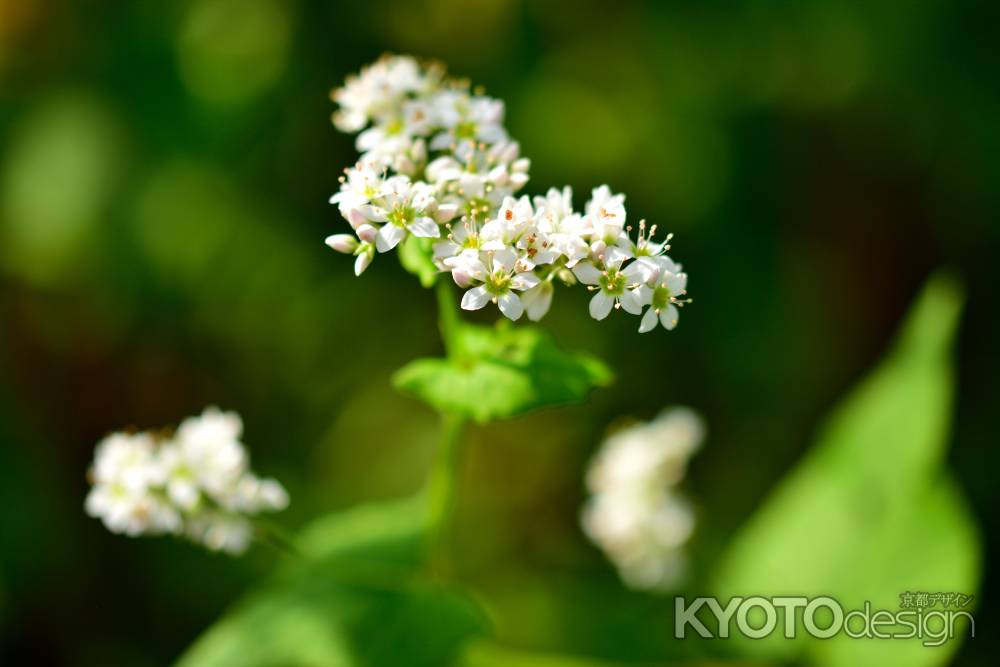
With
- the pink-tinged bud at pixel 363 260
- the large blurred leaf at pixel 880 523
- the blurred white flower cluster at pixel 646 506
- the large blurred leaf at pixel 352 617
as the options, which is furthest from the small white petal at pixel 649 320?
the blurred white flower cluster at pixel 646 506

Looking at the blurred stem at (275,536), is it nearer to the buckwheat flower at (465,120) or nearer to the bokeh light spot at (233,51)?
the buckwheat flower at (465,120)

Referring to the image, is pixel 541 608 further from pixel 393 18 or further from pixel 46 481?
pixel 393 18

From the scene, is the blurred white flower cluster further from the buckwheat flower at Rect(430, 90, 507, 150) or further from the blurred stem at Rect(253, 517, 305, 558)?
the buckwheat flower at Rect(430, 90, 507, 150)

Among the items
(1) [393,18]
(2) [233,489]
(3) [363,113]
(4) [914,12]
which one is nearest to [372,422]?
(1) [393,18]

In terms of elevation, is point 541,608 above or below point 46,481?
below

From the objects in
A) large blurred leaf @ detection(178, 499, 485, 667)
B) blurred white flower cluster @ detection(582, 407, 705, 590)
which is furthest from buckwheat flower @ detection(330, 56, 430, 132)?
blurred white flower cluster @ detection(582, 407, 705, 590)

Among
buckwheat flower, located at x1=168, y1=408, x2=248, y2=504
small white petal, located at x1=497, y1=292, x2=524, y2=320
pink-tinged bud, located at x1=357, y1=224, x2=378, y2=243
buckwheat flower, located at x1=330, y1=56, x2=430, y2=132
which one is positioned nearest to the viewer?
small white petal, located at x1=497, y1=292, x2=524, y2=320

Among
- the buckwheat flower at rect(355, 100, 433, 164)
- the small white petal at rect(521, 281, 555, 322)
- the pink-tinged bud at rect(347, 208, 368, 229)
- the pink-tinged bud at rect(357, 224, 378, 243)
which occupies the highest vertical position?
the buckwheat flower at rect(355, 100, 433, 164)

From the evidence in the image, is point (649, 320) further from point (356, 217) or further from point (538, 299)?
point (356, 217)
